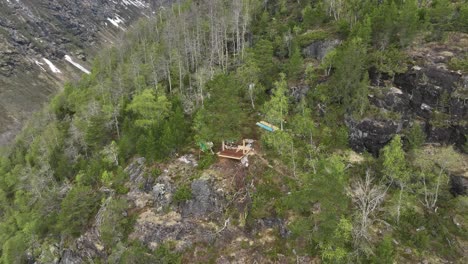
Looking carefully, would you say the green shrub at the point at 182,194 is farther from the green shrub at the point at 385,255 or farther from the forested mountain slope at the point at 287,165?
the green shrub at the point at 385,255

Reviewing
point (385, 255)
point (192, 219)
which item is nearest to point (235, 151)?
point (192, 219)

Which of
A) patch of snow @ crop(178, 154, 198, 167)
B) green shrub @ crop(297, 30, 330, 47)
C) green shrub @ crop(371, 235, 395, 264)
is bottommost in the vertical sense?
patch of snow @ crop(178, 154, 198, 167)

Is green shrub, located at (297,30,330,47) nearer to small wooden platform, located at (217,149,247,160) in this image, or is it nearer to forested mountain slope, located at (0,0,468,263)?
forested mountain slope, located at (0,0,468,263)

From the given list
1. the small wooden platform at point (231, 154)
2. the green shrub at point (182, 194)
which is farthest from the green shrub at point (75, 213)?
the small wooden platform at point (231, 154)

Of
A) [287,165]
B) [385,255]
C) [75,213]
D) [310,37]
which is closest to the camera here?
[385,255]

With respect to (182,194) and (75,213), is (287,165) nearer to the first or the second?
(182,194)

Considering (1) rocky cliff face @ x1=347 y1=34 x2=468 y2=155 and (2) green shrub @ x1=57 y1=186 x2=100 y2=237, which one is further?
(2) green shrub @ x1=57 y1=186 x2=100 y2=237

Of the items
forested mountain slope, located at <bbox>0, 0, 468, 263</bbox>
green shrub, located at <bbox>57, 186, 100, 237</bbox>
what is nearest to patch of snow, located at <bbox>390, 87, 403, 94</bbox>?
forested mountain slope, located at <bbox>0, 0, 468, 263</bbox>

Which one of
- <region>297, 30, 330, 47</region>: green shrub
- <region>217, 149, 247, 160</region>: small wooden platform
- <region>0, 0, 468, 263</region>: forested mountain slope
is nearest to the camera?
<region>0, 0, 468, 263</region>: forested mountain slope

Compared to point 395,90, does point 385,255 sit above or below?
below
